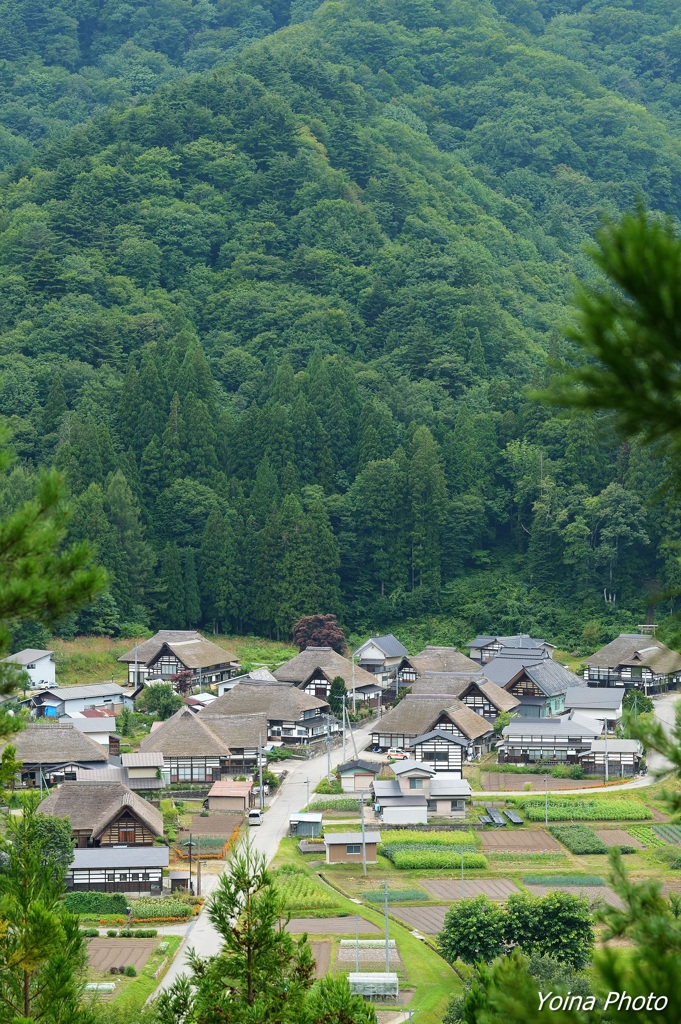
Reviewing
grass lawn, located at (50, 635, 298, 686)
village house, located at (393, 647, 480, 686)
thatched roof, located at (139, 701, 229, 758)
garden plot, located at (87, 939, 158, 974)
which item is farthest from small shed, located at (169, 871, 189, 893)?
grass lawn, located at (50, 635, 298, 686)

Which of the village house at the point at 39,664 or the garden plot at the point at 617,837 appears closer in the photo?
the garden plot at the point at 617,837

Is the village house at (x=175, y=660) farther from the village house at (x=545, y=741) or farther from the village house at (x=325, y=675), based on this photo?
the village house at (x=545, y=741)

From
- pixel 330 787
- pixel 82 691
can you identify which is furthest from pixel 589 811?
pixel 82 691

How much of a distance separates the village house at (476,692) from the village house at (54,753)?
10474mm

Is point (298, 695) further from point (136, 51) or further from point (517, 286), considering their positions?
point (136, 51)

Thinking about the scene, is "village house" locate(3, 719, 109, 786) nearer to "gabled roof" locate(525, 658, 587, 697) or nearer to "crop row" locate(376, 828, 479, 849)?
"crop row" locate(376, 828, 479, 849)

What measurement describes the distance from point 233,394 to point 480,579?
15.4 m

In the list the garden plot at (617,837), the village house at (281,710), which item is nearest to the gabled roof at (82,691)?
the village house at (281,710)

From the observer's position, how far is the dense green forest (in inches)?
1984

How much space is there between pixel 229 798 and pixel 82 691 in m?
10.9

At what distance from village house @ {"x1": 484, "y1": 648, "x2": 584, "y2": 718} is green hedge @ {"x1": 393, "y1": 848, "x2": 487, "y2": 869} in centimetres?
1209

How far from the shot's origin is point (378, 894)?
26.1 metres

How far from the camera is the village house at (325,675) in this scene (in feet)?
140

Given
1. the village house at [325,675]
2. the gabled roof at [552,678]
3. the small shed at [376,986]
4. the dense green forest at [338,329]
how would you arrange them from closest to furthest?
1. the small shed at [376,986]
2. the gabled roof at [552,678]
3. the village house at [325,675]
4. the dense green forest at [338,329]
